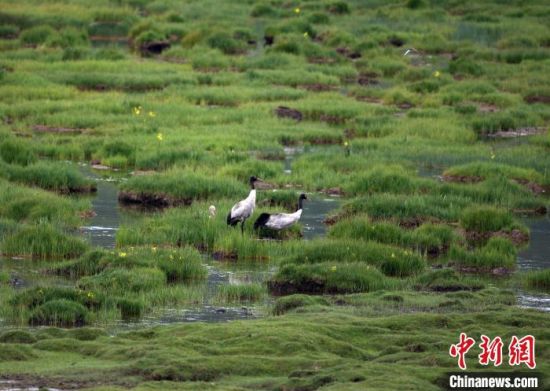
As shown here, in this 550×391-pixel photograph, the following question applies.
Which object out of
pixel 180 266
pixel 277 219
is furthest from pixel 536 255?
pixel 180 266

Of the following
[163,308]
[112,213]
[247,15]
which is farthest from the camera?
[247,15]

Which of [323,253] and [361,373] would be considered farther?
[323,253]

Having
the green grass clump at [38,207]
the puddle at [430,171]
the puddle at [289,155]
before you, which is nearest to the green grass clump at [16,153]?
the green grass clump at [38,207]

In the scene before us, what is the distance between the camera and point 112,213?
24797 millimetres

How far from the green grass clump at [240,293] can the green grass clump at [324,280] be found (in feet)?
1.73

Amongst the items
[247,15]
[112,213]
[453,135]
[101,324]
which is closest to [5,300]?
[101,324]

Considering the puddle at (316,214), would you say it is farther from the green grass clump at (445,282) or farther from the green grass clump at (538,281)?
the green grass clump at (538,281)

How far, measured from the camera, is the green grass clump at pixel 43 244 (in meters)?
20.7

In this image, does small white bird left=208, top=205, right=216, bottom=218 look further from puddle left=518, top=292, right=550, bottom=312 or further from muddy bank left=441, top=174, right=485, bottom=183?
muddy bank left=441, top=174, right=485, bottom=183

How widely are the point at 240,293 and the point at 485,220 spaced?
662cm

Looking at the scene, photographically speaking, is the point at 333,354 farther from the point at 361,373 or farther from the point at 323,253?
the point at 323,253

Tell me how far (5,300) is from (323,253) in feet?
17.2

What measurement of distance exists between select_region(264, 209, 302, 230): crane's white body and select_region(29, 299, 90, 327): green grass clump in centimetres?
617

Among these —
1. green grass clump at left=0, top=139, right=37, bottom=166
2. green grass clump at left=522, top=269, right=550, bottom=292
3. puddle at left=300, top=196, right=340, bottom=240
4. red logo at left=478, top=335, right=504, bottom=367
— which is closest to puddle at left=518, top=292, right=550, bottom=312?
green grass clump at left=522, top=269, right=550, bottom=292
